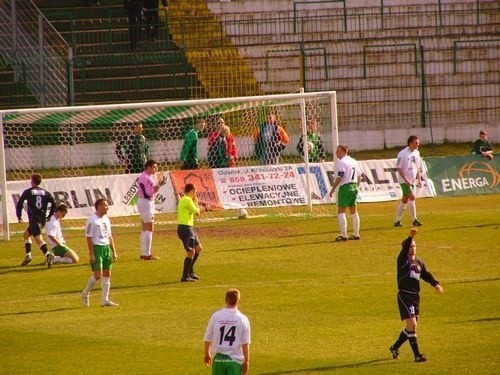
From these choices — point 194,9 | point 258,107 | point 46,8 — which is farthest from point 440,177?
point 46,8

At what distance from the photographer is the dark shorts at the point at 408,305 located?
1770 centimetres

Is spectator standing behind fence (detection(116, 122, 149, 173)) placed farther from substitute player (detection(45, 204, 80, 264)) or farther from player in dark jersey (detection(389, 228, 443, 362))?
player in dark jersey (detection(389, 228, 443, 362))

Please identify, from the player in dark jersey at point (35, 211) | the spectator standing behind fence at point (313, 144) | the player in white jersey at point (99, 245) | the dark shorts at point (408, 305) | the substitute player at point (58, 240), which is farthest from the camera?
the spectator standing behind fence at point (313, 144)

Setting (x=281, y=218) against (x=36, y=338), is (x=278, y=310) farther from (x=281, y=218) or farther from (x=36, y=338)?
(x=281, y=218)

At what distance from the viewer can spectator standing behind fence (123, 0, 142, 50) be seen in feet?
144

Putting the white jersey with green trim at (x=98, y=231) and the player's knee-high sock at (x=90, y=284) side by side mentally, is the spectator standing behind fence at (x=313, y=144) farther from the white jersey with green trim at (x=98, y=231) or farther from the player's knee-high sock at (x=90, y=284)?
the player's knee-high sock at (x=90, y=284)

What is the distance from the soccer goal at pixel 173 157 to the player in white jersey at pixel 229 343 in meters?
16.8

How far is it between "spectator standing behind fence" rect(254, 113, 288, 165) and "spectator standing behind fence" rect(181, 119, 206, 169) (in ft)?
5.71

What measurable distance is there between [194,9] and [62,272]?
71.5ft

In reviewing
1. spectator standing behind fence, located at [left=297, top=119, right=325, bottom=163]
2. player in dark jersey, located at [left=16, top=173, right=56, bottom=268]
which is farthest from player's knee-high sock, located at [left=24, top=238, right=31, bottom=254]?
spectator standing behind fence, located at [left=297, top=119, right=325, bottom=163]

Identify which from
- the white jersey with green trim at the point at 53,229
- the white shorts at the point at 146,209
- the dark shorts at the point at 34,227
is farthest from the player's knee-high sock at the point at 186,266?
the dark shorts at the point at 34,227

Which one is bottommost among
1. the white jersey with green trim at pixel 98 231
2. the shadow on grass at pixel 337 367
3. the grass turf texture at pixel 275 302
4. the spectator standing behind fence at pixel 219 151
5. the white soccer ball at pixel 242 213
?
the shadow on grass at pixel 337 367

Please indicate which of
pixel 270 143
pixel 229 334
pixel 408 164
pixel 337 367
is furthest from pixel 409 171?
pixel 229 334

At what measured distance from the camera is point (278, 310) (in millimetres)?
22047
